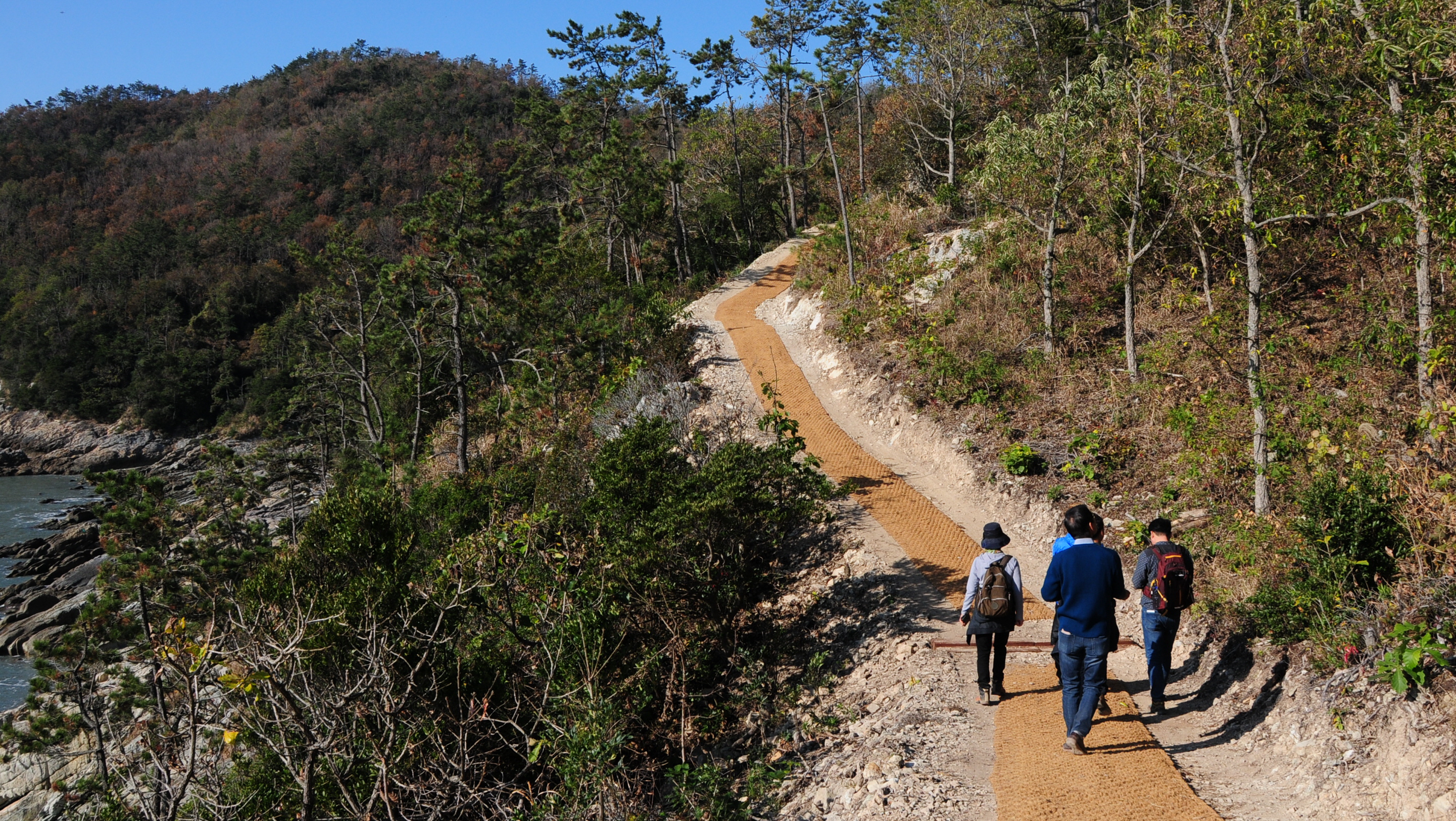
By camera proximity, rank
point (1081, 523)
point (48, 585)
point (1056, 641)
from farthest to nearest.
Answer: point (48, 585) → point (1056, 641) → point (1081, 523)

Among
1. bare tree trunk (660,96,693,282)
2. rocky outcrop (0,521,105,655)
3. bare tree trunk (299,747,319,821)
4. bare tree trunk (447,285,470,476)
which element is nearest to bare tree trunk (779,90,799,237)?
bare tree trunk (660,96,693,282)

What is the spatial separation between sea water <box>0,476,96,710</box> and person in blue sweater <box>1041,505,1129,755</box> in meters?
24.1

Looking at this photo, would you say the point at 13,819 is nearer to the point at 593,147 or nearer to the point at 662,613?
the point at 662,613

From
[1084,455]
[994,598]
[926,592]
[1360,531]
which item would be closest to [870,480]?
[1084,455]

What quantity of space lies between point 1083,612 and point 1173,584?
1106 mm

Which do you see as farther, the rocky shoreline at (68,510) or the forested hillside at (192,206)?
the forested hillside at (192,206)

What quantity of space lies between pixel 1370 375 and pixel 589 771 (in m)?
10.7

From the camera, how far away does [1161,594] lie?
605 centimetres

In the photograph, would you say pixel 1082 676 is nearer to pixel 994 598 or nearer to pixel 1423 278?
pixel 994 598

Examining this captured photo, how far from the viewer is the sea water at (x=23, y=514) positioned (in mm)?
21250

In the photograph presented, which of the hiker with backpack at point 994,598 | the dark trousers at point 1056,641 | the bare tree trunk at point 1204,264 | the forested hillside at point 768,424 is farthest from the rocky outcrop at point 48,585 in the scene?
the bare tree trunk at point 1204,264

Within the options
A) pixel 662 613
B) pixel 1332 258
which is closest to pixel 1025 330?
pixel 1332 258

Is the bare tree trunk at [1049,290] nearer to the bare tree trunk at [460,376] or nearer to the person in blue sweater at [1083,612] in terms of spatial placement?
the person in blue sweater at [1083,612]

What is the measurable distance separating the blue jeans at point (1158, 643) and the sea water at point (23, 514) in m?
24.5
